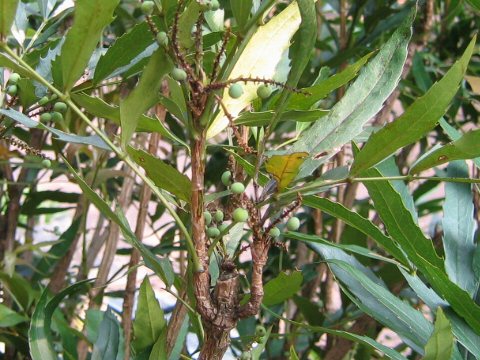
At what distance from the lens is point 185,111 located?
357mm

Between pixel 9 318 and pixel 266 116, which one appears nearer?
pixel 266 116

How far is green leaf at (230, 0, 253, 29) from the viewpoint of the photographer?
0.32 m

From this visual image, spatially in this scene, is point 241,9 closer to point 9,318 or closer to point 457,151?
point 457,151

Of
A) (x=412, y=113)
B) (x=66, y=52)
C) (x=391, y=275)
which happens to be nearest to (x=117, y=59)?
(x=66, y=52)

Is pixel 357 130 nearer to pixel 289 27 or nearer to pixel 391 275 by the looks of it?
pixel 289 27

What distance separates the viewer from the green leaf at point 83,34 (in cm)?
32

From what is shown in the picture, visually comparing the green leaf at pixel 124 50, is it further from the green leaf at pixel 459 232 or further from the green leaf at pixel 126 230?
the green leaf at pixel 459 232

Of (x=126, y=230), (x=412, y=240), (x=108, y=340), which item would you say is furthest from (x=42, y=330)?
(x=412, y=240)

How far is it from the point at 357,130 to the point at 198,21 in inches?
4.0

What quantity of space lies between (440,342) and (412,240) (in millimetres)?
87

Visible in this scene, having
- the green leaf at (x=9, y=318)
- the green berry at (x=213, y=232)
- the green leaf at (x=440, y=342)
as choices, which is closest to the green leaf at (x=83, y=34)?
the green berry at (x=213, y=232)

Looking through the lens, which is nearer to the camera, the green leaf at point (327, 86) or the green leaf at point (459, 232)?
the green leaf at point (327, 86)

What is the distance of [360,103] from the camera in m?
0.37

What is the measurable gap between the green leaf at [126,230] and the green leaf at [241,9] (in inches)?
4.2
